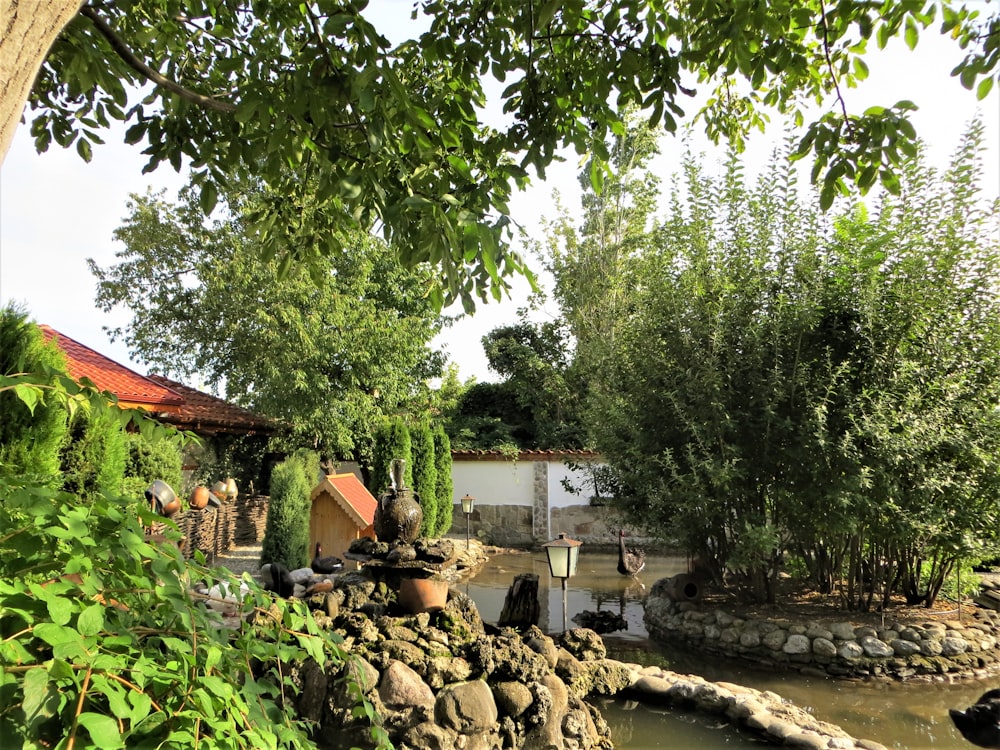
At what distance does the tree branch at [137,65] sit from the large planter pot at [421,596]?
3856 millimetres

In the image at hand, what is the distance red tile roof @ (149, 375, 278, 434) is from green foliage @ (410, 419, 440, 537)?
3.36m

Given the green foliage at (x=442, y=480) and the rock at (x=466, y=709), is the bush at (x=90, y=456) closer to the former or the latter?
the rock at (x=466, y=709)

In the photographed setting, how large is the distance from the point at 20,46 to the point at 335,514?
9.65 metres

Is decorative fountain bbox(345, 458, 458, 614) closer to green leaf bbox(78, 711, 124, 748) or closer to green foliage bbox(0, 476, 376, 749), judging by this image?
green foliage bbox(0, 476, 376, 749)

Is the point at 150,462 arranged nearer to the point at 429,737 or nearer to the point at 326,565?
the point at 326,565

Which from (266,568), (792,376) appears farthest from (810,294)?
(266,568)

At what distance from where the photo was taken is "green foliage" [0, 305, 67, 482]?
159 inches

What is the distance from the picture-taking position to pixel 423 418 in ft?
51.5

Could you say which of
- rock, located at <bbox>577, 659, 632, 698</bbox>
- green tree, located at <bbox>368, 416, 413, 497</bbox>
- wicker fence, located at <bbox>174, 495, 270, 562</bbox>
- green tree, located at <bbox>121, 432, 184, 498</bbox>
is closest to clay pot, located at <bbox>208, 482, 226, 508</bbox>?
wicker fence, located at <bbox>174, 495, 270, 562</bbox>

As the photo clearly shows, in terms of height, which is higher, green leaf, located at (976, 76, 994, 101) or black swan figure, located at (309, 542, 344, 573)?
green leaf, located at (976, 76, 994, 101)

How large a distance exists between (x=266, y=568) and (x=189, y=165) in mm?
4798

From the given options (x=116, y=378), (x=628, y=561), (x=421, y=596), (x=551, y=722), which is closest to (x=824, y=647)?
(x=551, y=722)

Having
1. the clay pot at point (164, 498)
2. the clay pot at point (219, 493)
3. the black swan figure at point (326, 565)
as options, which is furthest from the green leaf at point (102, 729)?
the clay pot at point (219, 493)

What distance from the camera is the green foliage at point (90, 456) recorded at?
17.1 feet
